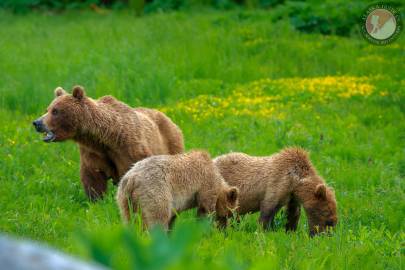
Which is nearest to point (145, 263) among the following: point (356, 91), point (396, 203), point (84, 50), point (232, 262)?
point (232, 262)

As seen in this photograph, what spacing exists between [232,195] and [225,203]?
0.29ft

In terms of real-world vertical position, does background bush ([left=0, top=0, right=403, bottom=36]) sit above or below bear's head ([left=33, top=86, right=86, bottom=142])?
below

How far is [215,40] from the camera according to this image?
1634cm

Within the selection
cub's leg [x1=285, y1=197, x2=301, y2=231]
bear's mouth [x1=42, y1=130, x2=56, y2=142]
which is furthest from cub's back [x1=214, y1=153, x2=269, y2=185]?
bear's mouth [x1=42, y1=130, x2=56, y2=142]

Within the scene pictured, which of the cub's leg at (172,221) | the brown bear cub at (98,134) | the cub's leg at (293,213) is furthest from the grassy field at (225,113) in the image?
the cub's leg at (172,221)

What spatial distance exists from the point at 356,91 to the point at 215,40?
4.10 meters

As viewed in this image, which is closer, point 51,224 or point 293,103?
point 51,224

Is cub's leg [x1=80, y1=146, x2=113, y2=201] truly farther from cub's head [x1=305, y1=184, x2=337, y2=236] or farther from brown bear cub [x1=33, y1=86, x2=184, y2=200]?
cub's head [x1=305, y1=184, x2=337, y2=236]

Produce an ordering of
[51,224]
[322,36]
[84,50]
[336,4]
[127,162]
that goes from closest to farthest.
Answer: [51,224] → [127,162] → [84,50] → [322,36] → [336,4]

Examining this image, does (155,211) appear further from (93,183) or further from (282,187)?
(93,183)

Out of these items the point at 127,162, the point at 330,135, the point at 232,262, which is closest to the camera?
the point at 232,262

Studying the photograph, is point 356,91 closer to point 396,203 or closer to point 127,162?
point 396,203

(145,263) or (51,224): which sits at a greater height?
(145,263)

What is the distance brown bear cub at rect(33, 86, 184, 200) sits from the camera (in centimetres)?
783
